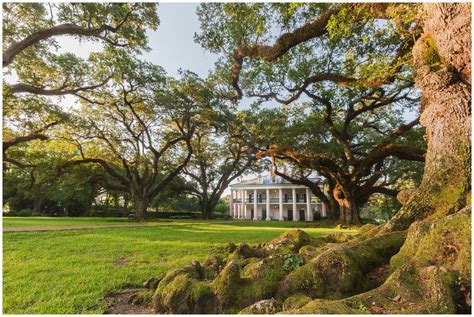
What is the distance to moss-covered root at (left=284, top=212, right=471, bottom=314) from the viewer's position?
2020 mm

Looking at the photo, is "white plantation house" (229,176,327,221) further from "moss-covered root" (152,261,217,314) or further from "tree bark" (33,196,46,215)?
"moss-covered root" (152,261,217,314)

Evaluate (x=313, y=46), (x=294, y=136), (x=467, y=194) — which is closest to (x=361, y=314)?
(x=467, y=194)

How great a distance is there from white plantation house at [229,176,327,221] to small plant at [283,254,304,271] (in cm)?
3730

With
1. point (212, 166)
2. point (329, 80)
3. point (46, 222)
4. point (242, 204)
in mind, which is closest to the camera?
point (329, 80)

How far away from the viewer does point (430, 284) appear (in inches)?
85.9

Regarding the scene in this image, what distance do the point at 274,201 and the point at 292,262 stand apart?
40.9 metres

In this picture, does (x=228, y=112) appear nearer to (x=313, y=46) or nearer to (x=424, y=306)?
(x=313, y=46)

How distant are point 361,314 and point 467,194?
260 centimetres

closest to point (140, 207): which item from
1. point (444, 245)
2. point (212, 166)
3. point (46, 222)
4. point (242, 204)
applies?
point (46, 222)

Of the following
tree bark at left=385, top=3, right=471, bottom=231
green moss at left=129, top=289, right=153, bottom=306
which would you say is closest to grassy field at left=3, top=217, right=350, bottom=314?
green moss at left=129, top=289, right=153, bottom=306

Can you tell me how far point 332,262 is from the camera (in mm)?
2863

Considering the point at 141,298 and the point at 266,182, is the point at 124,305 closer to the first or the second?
the point at 141,298

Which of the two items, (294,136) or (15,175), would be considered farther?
(15,175)

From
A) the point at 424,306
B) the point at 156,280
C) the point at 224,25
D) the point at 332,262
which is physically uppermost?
the point at 224,25
